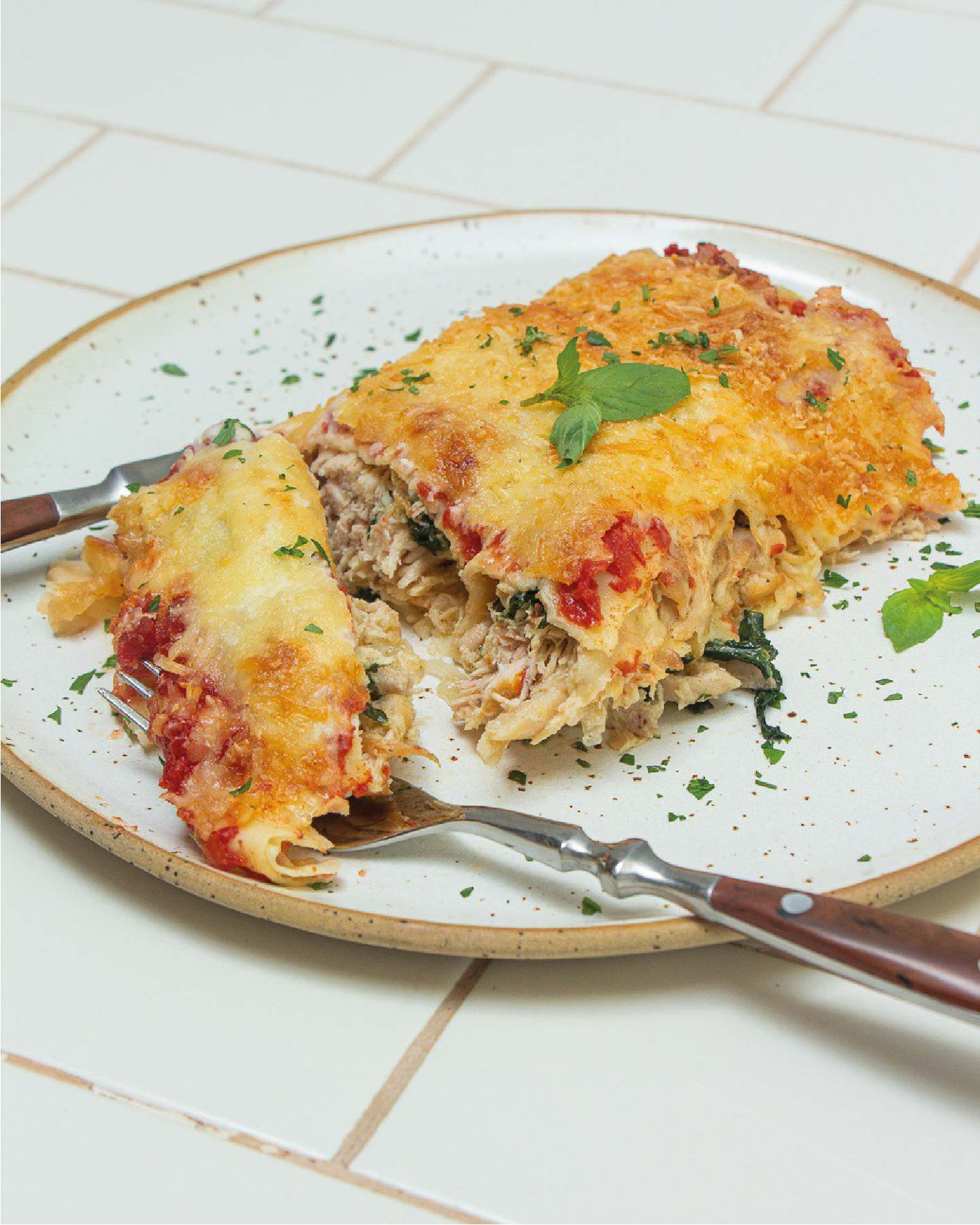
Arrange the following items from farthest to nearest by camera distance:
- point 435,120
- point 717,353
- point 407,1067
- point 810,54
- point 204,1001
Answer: point 810,54
point 435,120
point 717,353
point 204,1001
point 407,1067

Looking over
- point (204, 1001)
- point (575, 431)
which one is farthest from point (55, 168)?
point (204, 1001)

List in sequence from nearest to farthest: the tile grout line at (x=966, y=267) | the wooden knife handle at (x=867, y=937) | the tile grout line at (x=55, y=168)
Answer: the wooden knife handle at (x=867, y=937), the tile grout line at (x=966, y=267), the tile grout line at (x=55, y=168)

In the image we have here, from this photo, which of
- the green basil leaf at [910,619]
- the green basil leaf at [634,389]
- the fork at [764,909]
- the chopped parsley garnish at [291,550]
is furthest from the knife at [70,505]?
the green basil leaf at [910,619]

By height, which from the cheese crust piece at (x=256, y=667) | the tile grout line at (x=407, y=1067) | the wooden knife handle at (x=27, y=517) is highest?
the cheese crust piece at (x=256, y=667)

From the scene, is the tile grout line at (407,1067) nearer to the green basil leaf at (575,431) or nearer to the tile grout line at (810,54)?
the green basil leaf at (575,431)

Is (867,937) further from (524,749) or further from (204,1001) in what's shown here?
(204,1001)

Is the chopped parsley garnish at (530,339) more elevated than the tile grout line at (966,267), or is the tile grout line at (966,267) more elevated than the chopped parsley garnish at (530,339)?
the tile grout line at (966,267)

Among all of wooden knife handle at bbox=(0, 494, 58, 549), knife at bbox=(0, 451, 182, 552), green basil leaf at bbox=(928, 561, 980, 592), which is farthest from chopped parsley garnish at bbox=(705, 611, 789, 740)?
wooden knife handle at bbox=(0, 494, 58, 549)
